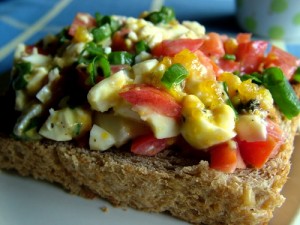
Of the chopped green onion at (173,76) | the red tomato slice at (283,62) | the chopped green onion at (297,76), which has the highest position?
A: the chopped green onion at (173,76)

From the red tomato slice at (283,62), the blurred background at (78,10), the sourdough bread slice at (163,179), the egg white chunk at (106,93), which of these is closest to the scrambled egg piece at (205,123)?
the sourdough bread slice at (163,179)

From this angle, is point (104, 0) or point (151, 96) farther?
A: point (104, 0)

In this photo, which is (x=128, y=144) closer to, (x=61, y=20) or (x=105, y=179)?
(x=105, y=179)

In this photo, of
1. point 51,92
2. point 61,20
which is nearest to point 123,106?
point 51,92

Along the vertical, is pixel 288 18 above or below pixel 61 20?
above

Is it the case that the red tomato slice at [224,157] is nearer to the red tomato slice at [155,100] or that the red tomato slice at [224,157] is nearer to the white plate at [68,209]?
the red tomato slice at [155,100]

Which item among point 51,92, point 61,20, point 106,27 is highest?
point 106,27

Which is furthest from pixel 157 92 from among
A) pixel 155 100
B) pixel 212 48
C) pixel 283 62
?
pixel 283 62
